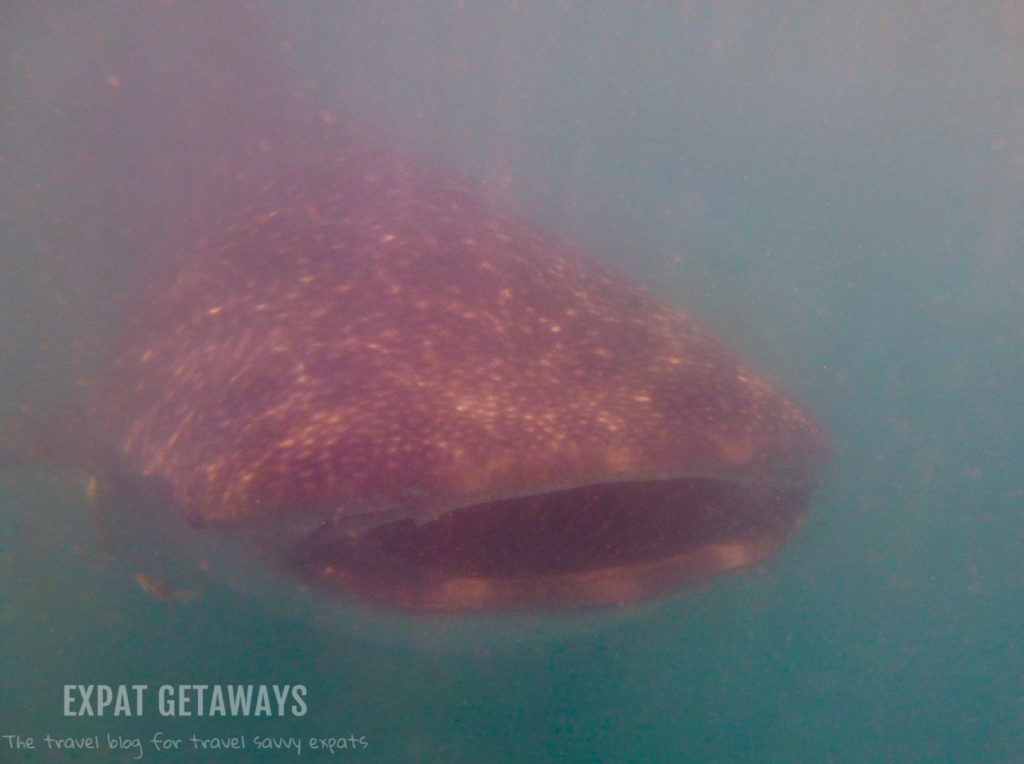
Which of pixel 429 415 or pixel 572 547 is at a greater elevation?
pixel 429 415

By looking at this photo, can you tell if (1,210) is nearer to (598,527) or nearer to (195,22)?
(195,22)

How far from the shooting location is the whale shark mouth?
10.2ft

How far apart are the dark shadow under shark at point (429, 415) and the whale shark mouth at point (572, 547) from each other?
0.04 feet

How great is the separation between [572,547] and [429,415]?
Result: 57.3 inches

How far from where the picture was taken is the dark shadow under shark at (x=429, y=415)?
2559 mm

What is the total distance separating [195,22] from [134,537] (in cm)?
717

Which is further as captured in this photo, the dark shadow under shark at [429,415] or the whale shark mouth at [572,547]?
the whale shark mouth at [572,547]

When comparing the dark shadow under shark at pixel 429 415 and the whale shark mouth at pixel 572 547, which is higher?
the dark shadow under shark at pixel 429 415

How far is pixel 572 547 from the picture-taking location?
3.66 meters

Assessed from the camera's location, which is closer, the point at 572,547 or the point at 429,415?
the point at 429,415

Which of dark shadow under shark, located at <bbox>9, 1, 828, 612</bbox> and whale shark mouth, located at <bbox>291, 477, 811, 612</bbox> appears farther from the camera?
whale shark mouth, located at <bbox>291, 477, 811, 612</bbox>

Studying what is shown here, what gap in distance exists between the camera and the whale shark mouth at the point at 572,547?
3.10 meters

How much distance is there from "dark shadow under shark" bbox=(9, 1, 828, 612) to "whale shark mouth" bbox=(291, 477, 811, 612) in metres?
0.01

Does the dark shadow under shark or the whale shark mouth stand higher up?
the dark shadow under shark
